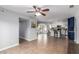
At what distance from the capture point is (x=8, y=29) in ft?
11.2

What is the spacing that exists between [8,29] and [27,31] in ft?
7.22

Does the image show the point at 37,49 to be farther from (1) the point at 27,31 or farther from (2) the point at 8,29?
(1) the point at 27,31

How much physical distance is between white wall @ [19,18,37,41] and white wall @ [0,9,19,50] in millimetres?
1533

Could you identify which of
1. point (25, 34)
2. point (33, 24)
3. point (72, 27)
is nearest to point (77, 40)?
point (72, 27)

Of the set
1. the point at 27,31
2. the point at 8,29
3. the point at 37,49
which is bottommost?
the point at 37,49

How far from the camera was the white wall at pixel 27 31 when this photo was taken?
5415 millimetres

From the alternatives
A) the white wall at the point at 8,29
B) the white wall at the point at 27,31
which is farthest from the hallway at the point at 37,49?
the white wall at the point at 27,31

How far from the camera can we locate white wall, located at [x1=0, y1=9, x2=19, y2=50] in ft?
10.1

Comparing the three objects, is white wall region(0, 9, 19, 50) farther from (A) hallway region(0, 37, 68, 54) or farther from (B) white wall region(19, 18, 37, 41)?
(B) white wall region(19, 18, 37, 41)

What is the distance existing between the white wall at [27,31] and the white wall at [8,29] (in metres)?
1.53

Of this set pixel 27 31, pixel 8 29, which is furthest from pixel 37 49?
pixel 27 31

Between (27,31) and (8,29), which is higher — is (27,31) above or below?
below
